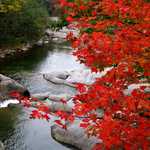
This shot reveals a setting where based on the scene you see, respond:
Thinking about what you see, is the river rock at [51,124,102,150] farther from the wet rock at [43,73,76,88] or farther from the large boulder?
the wet rock at [43,73,76,88]

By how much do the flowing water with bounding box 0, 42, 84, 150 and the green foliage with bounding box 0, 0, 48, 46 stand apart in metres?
1.74

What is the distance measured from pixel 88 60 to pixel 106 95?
67 cm

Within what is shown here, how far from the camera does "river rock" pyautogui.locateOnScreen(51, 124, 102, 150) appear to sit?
13.5 m

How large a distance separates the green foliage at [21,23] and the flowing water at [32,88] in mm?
1744

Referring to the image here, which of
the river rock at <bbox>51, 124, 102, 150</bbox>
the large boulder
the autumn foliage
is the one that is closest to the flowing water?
the river rock at <bbox>51, 124, 102, 150</bbox>

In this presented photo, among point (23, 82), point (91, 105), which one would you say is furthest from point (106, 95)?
point (23, 82)

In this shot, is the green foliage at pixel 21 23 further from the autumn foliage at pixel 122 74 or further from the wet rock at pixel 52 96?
the autumn foliage at pixel 122 74

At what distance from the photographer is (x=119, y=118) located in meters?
6.74

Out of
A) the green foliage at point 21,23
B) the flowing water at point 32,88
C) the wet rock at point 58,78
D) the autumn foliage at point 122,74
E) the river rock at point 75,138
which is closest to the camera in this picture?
the autumn foliage at point 122,74

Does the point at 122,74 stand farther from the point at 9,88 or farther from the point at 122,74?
the point at 9,88

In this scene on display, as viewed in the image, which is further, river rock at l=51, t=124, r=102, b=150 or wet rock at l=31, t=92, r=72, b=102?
wet rock at l=31, t=92, r=72, b=102

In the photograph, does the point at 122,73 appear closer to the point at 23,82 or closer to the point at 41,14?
the point at 23,82

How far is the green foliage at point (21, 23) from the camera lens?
3475 centimetres

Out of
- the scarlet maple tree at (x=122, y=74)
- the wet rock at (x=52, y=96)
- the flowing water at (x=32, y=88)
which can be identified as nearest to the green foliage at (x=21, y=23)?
the flowing water at (x=32, y=88)
